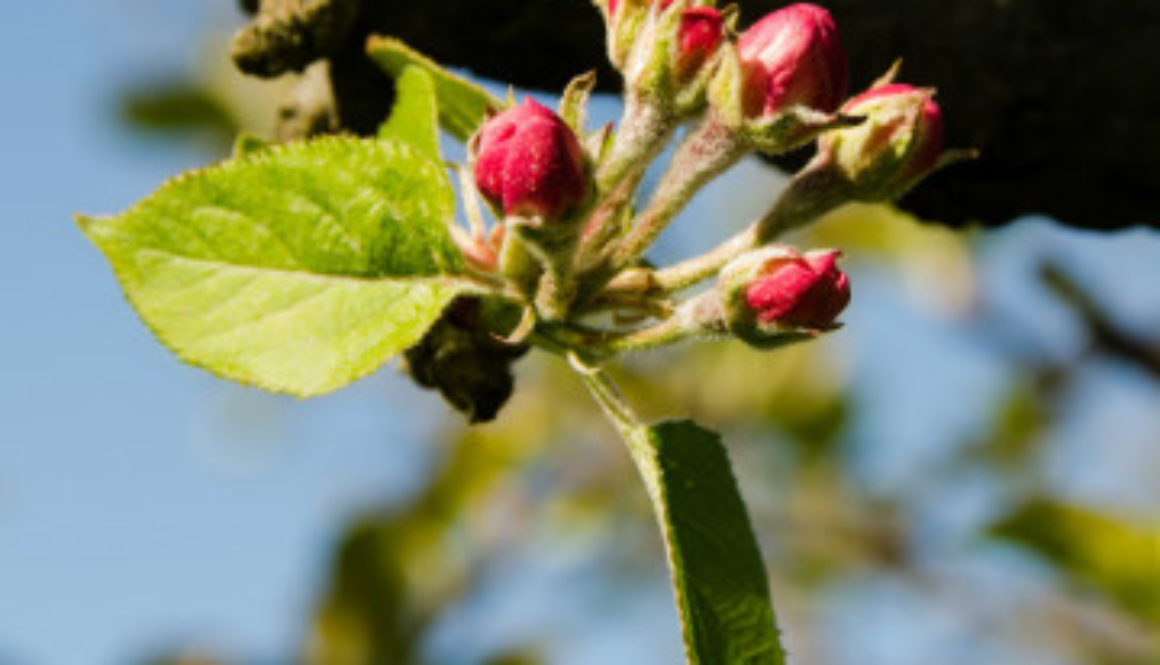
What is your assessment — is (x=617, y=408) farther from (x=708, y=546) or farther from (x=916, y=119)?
(x=916, y=119)

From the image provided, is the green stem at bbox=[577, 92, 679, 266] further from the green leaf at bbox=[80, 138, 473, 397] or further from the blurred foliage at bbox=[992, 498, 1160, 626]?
the blurred foliage at bbox=[992, 498, 1160, 626]

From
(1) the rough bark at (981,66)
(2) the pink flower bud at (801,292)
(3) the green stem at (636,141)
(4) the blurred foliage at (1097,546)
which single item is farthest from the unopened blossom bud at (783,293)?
(4) the blurred foliage at (1097,546)

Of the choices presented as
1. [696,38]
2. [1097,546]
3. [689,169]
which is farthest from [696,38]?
[1097,546]

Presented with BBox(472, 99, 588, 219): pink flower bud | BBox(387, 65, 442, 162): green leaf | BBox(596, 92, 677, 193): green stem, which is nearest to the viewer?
BBox(472, 99, 588, 219): pink flower bud

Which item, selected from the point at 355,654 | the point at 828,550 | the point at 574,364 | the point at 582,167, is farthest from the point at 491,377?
the point at 828,550

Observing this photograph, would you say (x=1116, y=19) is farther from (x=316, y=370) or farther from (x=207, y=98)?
(x=207, y=98)

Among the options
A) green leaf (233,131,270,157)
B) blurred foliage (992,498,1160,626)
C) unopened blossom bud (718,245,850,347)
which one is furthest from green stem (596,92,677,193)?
blurred foliage (992,498,1160,626)

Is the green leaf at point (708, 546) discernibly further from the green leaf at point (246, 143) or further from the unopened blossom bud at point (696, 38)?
the green leaf at point (246, 143)
